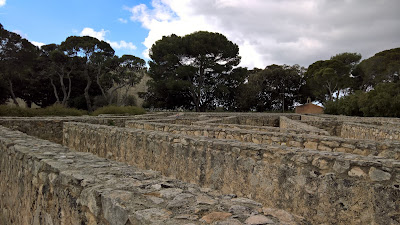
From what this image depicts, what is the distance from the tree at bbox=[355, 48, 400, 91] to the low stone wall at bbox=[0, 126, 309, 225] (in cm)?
3443

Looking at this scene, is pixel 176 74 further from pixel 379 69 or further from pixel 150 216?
pixel 150 216

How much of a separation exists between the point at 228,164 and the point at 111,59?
104 ft

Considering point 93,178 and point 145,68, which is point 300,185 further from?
point 145,68

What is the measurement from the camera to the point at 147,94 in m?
37.2

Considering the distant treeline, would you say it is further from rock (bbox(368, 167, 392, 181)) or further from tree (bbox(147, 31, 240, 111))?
rock (bbox(368, 167, 392, 181))

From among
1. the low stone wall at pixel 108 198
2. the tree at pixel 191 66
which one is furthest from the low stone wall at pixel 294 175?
the tree at pixel 191 66

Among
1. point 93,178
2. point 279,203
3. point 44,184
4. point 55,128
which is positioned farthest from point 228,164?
point 55,128

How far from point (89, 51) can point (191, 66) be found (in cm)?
1311

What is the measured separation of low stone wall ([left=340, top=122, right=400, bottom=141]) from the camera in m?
7.17

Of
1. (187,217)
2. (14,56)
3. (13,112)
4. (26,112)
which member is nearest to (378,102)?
(187,217)

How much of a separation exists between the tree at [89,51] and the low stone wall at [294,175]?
1191 inches

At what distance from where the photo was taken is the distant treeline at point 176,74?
95.7 ft

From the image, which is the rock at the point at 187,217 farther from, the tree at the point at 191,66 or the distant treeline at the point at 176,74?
the tree at the point at 191,66

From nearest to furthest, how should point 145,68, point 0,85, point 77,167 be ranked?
point 77,167 → point 0,85 → point 145,68
